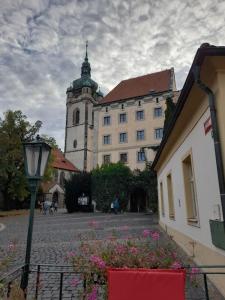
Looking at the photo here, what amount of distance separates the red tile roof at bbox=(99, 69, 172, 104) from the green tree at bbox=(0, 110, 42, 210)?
12609mm

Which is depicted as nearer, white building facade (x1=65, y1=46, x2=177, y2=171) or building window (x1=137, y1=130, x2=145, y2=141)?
white building facade (x1=65, y1=46, x2=177, y2=171)

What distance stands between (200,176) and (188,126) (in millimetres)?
1497

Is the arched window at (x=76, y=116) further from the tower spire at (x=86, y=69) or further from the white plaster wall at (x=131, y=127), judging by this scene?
the white plaster wall at (x=131, y=127)

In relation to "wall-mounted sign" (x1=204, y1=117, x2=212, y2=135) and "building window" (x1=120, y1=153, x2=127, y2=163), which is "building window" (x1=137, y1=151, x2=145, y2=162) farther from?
"wall-mounted sign" (x1=204, y1=117, x2=212, y2=135)

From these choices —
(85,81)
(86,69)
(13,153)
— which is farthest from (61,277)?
(86,69)

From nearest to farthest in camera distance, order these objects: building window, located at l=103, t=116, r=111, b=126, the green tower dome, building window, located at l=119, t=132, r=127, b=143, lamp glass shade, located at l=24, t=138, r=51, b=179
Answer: lamp glass shade, located at l=24, t=138, r=51, b=179
building window, located at l=119, t=132, r=127, b=143
building window, located at l=103, t=116, r=111, b=126
the green tower dome

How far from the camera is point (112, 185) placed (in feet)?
105

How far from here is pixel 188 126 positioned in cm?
744

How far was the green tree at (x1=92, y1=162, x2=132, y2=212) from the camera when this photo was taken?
3206 centimetres

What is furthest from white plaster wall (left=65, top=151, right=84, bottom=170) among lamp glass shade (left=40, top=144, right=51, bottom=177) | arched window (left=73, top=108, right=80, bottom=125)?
lamp glass shade (left=40, top=144, right=51, bottom=177)

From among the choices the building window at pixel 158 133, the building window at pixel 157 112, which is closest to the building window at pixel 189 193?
the building window at pixel 158 133

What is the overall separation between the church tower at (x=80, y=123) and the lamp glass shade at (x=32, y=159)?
49803mm

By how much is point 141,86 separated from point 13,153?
70.8ft

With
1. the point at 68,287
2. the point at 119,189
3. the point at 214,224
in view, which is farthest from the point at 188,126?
the point at 119,189
